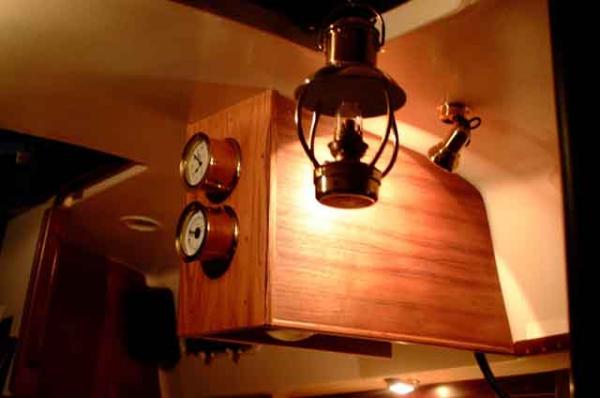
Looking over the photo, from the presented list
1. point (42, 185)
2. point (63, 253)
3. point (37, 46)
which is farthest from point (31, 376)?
point (37, 46)

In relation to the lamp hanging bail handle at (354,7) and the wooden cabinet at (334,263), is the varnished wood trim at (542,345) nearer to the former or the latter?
the wooden cabinet at (334,263)

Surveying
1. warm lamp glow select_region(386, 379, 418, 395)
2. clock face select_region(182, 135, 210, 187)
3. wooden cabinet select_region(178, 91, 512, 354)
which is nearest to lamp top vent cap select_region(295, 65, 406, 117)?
wooden cabinet select_region(178, 91, 512, 354)

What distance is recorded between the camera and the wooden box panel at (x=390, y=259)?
1502 millimetres

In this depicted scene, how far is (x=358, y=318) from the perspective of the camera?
1.57 meters

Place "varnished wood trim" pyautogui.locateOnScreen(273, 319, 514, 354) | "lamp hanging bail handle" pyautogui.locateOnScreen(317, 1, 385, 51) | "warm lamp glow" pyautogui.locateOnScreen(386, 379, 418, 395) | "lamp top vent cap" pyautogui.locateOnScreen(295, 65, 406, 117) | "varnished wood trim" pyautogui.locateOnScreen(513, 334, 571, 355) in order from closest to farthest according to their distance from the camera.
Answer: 1. "lamp top vent cap" pyautogui.locateOnScreen(295, 65, 406, 117)
2. "lamp hanging bail handle" pyautogui.locateOnScreen(317, 1, 385, 51)
3. "varnished wood trim" pyautogui.locateOnScreen(273, 319, 514, 354)
4. "varnished wood trim" pyautogui.locateOnScreen(513, 334, 571, 355)
5. "warm lamp glow" pyautogui.locateOnScreen(386, 379, 418, 395)

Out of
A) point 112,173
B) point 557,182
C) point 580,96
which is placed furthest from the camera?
point 112,173

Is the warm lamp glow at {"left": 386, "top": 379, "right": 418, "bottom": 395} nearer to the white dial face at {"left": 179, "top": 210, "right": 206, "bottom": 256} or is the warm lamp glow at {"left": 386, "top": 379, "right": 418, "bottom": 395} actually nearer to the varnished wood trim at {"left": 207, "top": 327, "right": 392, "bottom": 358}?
the varnished wood trim at {"left": 207, "top": 327, "right": 392, "bottom": 358}

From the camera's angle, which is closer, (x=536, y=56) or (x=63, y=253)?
(x=536, y=56)

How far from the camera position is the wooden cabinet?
1.48 metres

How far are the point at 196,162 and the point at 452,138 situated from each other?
1.85 ft

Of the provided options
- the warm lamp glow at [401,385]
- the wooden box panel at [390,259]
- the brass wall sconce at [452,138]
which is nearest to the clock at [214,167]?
the wooden box panel at [390,259]

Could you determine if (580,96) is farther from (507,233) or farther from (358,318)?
(507,233)

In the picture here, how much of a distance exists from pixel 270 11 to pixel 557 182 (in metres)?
0.85

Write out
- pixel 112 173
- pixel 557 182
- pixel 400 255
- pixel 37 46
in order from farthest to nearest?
pixel 112 173 < pixel 557 182 < pixel 400 255 < pixel 37 46
